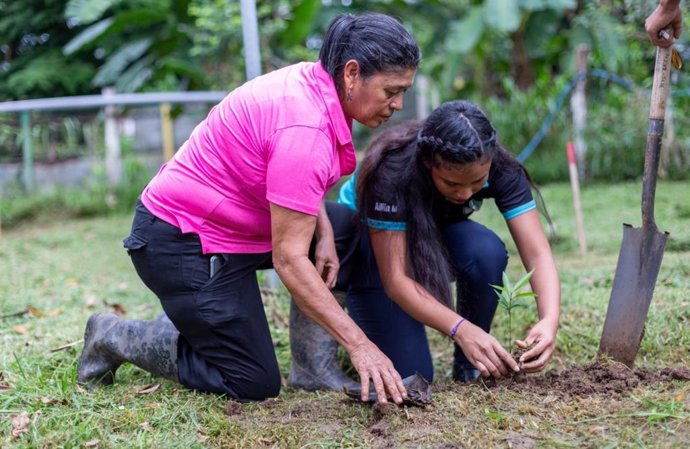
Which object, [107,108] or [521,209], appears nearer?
[521,209]

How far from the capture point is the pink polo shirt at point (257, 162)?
2.30 metres

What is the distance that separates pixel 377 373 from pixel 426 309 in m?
0.42

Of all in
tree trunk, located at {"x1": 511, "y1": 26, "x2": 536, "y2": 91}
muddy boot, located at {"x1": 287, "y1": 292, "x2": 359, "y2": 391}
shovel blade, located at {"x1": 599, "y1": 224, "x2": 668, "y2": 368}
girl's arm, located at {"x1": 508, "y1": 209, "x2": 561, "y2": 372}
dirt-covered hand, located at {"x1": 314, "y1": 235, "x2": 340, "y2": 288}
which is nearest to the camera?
girl's arm, located at {"x1": 508, "y1": 209, "x2": 561, "y2": 372}

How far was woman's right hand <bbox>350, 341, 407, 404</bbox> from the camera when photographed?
237 centimetres

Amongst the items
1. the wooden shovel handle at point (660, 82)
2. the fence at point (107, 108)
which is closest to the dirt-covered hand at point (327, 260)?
the wooden shovel handle at point (660, 82)

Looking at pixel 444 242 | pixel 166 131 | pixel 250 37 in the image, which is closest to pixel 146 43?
pixel 166 131

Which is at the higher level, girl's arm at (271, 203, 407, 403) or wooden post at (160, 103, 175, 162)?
wooden post at (160, 103, 175, 162)

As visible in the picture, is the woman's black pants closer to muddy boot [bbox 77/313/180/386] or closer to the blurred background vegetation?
muddy boot [bbox 77/313/180/386]

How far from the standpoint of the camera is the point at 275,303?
12.9 ft

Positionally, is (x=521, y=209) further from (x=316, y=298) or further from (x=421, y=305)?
(x=316, y=298)

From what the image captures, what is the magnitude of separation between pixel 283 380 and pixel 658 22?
1966mm

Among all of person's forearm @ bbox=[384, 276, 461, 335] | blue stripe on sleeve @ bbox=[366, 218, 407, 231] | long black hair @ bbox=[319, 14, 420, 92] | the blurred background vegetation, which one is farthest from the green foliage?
long black hair @ bbox=[319, 14, 420, 92]

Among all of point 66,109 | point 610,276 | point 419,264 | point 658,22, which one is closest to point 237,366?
point 419,264

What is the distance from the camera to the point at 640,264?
8.99 feet
